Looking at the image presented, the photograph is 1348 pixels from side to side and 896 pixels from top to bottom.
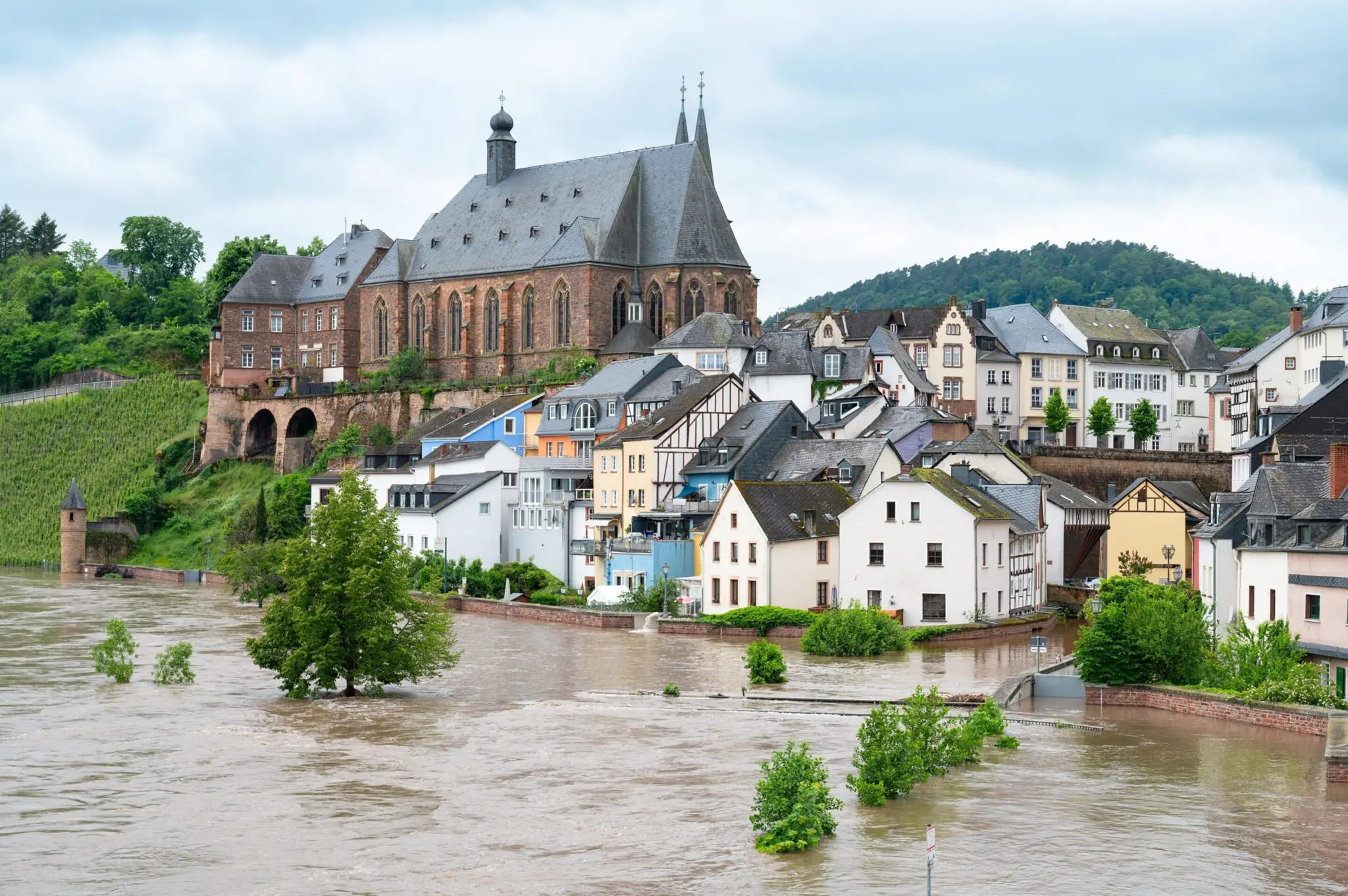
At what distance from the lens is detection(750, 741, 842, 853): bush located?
30.4m

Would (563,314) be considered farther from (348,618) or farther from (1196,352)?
(348,618)

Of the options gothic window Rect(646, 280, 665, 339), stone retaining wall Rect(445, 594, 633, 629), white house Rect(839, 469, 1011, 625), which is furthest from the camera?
gothic window Rect(646, 280, 665, 339)

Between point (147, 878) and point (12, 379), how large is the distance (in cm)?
11372

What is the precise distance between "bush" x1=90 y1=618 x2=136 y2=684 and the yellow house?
3787 centimetres

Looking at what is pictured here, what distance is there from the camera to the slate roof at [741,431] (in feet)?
237

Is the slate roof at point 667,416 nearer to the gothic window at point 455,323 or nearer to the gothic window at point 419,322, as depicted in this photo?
the gothic window at point 455,323

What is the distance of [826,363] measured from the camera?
88.2 meters

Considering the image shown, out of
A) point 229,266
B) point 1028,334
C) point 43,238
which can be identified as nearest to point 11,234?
point 43,238

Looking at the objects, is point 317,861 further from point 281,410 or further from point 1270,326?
point 1270,326

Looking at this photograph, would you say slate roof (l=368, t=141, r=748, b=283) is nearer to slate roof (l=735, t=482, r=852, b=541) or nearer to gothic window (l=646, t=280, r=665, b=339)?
gothic window (l=646, t=280, r=665, b=339)

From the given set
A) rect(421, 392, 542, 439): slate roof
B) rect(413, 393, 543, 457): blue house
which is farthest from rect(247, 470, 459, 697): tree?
rect(421, 392, 542, 439): slate roof

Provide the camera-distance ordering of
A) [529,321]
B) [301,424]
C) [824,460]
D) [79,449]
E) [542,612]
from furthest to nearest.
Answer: [79,449] < [301,424] < [529,321] < [824,460] < [542,612]

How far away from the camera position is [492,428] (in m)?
87.6

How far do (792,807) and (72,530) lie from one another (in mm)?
79329
